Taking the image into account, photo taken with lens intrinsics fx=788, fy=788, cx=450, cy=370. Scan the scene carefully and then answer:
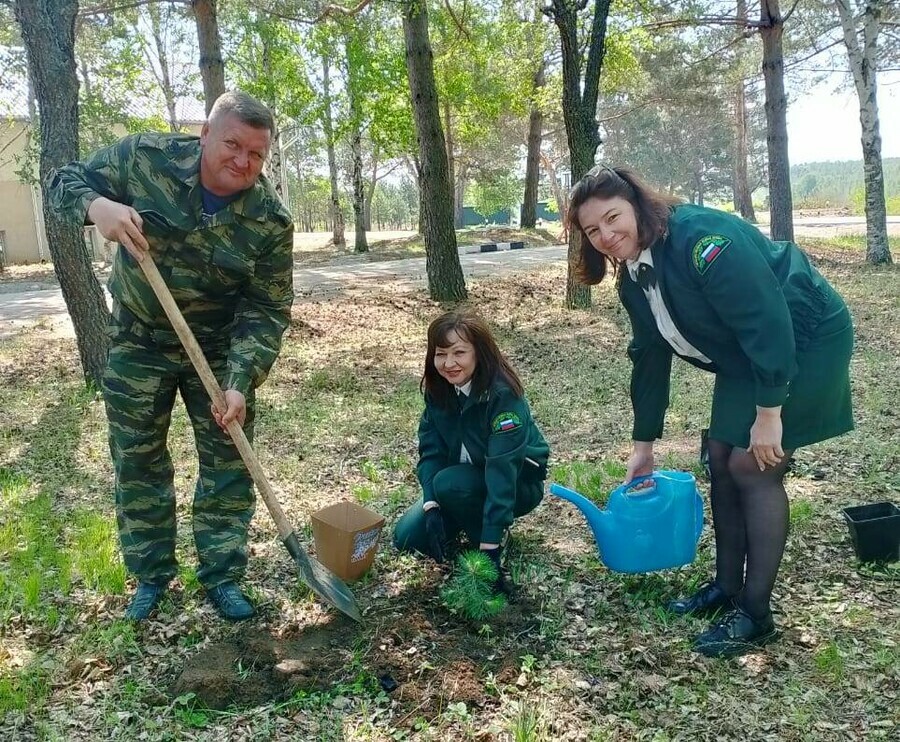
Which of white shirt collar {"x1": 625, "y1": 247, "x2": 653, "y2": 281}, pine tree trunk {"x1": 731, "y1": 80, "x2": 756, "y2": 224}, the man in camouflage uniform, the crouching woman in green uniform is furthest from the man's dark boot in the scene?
pine tree trunk {"x1": 731, "y1": 80, "x2": 756, "y2": 224}

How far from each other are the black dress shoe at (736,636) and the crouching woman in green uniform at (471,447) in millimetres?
758

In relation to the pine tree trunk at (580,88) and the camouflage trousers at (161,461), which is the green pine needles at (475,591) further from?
the pine tree trunk at (580,88)

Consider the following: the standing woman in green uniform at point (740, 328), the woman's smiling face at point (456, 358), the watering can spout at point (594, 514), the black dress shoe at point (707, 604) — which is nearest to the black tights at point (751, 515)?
the standing woman in green uniform at point (740, 328)

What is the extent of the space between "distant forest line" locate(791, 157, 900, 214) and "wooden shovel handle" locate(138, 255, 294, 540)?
3602 centimetres

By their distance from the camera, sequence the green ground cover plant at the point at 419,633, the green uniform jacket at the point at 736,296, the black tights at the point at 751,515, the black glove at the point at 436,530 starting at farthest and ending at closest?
the black glove at the point at 436,530 < the black tights at the point at 751,515 < the green ground cover plant at the point at 419,633 < the green uniform jacket at the point at 736,296

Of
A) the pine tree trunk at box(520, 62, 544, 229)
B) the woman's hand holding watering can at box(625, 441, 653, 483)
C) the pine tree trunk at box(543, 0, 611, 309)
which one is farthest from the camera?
the pine tree trunk at box(520, 62, 544, 229)

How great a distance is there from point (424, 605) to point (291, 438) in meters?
2.44

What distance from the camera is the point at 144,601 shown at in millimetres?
2998

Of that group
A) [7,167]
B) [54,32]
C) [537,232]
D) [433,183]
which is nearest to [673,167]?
[537,232]

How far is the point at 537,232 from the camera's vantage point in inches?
961

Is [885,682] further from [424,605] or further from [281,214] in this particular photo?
[281,214]

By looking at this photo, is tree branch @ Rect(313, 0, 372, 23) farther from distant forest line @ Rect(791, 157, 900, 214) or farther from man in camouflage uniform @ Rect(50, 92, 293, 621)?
distant forest line @ Rect(791, 157, 900, 214)

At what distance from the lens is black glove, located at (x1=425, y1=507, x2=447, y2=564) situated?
3.21m

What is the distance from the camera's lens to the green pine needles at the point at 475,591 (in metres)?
2.84
